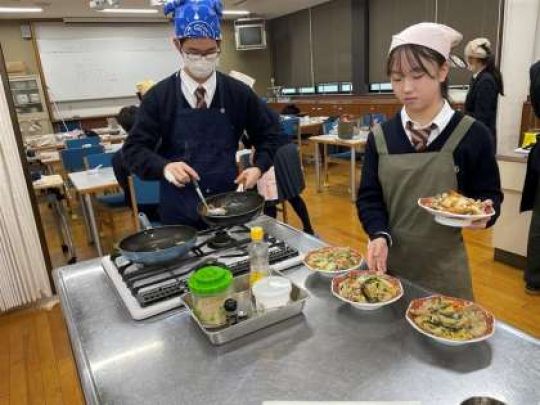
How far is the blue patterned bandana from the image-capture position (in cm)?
142

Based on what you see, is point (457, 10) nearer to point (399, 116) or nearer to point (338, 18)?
point (338, 18)

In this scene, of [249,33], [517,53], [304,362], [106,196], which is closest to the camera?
[304,362]

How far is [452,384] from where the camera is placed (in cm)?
75

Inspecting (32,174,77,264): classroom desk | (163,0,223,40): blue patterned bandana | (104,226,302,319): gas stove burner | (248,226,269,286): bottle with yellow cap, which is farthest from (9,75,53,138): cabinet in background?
(248,226,269,286): bottle with yellow cap

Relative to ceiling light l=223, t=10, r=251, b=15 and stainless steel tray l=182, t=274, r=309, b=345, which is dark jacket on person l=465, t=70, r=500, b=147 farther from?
ceiling light l=223, t=10, r=251, b=15

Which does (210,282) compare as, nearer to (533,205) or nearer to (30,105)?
(533,205)

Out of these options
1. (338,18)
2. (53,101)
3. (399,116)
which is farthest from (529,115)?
(53,101)

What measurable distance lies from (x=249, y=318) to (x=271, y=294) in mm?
78

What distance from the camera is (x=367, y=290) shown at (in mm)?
1024

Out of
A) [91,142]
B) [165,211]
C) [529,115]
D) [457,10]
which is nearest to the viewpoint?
[165,211]

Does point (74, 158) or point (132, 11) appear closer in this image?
point (74, 158)

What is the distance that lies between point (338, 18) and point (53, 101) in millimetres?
5993

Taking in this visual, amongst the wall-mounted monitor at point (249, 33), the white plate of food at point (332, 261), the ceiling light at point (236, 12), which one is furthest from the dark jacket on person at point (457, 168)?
the wall-mounted monitor at point (249, 33)

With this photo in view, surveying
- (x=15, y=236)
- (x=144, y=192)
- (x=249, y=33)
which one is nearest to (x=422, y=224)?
(x=144, y=192)
